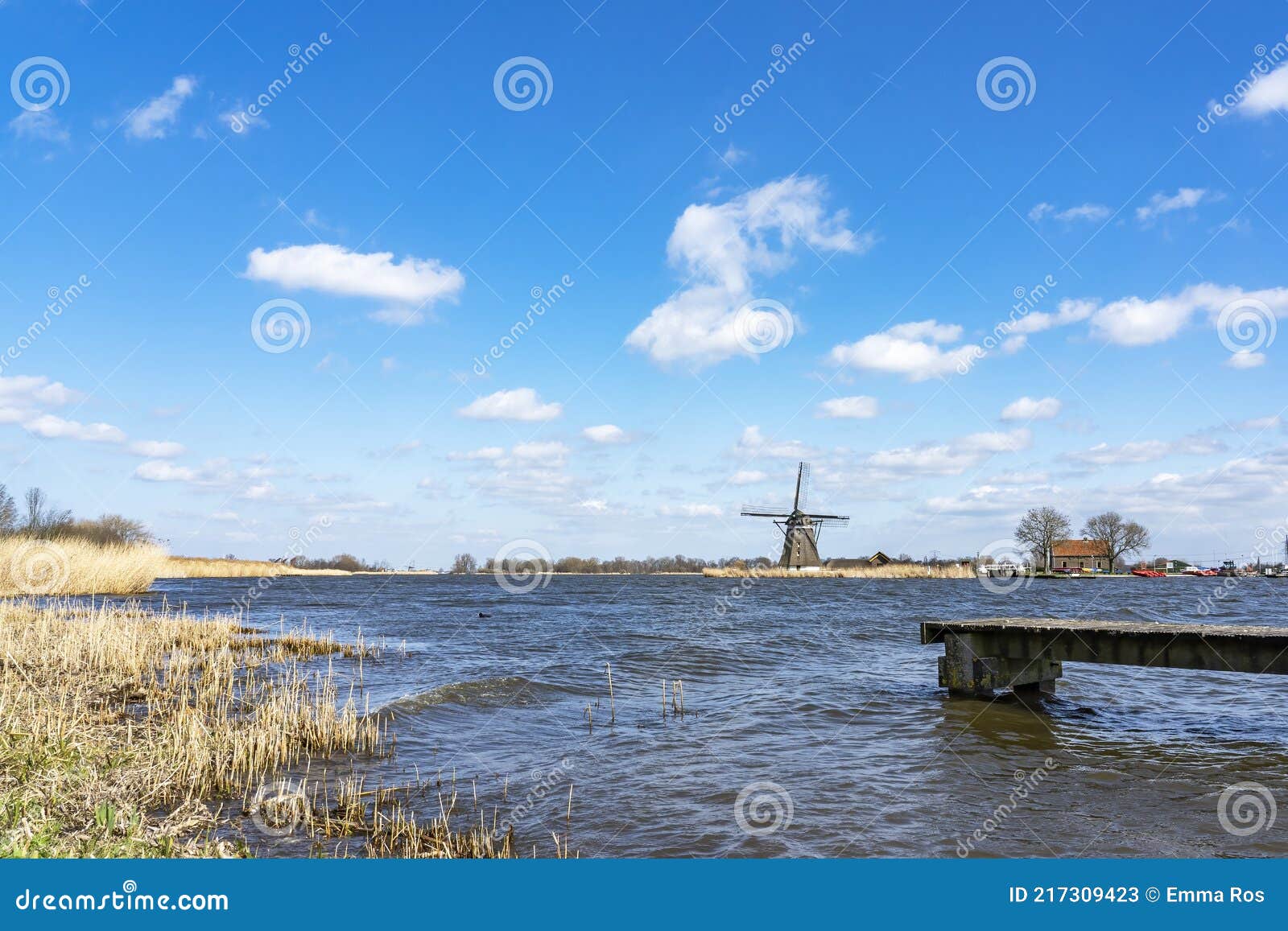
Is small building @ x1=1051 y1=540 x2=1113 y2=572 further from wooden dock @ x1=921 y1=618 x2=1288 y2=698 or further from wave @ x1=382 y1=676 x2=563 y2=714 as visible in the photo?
wave @ x1=382 y1=676 x2=563 y2=714

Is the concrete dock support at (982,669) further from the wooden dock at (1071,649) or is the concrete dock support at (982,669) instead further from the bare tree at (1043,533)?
the bare tree at (1043,533)

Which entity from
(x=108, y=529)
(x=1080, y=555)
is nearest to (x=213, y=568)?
(x=108, y=529)

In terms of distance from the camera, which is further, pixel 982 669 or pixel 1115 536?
pixel 1115 536

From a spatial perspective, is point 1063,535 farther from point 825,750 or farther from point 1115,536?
point 825,750

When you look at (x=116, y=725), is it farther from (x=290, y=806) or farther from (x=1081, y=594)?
(x=1081, y=594)

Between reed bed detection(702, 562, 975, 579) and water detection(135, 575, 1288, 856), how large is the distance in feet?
190

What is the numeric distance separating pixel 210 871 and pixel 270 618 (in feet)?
95.8

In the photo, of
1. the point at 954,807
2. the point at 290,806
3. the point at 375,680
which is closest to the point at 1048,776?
the point at 954,807

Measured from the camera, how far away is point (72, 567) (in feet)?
109

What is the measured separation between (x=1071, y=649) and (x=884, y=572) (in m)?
74.1

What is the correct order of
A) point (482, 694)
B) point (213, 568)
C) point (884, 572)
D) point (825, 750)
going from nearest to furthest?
point (825, 750), point (482, 694), point (213, 568), point (884, 572)

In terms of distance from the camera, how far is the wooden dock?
10766mm

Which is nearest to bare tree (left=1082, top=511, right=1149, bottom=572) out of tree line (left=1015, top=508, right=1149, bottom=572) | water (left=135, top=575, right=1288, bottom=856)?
tree line (left=1015, top=508, right=1149, bottom=572)

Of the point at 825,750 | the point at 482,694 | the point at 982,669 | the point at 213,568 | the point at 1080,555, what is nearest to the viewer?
the point at 825,750
